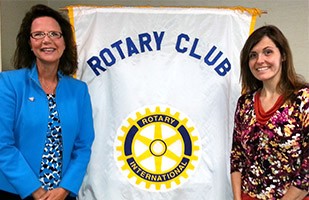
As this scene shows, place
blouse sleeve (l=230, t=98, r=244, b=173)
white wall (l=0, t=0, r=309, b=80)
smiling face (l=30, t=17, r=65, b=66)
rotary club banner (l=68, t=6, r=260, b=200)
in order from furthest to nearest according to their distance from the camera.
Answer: white wall (l=0, t=0, r=309, b=80)
rotary club banner (l=68, t=6, r=260, b=200)
blouse sleeve (l=230, t=98, r=244, b=173)
smiling face (l=30, t=17, r=65, b=66)

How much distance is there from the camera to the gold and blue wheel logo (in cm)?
206

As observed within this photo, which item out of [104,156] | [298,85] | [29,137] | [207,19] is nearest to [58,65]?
[29,137]

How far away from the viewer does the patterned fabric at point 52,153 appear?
1531mm

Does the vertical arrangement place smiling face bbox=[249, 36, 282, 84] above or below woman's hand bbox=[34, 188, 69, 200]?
above

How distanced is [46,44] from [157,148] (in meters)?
0.84

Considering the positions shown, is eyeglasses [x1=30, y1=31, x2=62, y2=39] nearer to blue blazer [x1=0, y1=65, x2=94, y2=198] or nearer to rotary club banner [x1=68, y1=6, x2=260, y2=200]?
blue blazer [x1=0, y1=65, x2=94, y2=198]

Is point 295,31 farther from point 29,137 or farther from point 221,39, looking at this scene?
point 29,137

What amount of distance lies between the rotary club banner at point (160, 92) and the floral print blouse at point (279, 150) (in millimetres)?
482

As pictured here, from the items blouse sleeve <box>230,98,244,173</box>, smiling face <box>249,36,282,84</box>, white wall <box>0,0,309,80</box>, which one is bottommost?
blouse sleeve <box>230,98,244,173</box>

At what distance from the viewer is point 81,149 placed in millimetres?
1683

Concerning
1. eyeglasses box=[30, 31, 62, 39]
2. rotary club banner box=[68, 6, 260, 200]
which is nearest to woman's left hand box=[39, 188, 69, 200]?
rotary club banner box=[68, 6, 260, 200]

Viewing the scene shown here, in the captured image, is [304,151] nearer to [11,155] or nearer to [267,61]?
[267,61]

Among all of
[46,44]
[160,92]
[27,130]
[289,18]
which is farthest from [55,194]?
[289,18]

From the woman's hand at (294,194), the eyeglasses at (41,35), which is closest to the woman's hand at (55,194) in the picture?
the eyeglasses at (41,35)
